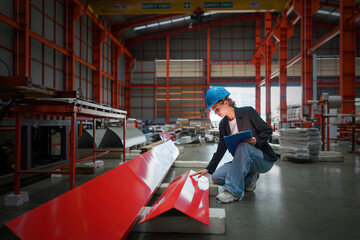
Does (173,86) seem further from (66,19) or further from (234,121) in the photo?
(234,121)

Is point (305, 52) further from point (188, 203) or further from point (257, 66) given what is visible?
point (188, 203)

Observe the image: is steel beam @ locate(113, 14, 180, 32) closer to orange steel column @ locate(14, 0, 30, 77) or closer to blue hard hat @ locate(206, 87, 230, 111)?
orange steel column @ locate(14, 0, 30, 77)

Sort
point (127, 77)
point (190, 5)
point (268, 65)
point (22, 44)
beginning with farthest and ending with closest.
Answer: point (127, 77)
point (268, 65)
point (190, 5)
point (22, 44)

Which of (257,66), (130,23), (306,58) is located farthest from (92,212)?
(257,66)

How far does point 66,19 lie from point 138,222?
13553mm

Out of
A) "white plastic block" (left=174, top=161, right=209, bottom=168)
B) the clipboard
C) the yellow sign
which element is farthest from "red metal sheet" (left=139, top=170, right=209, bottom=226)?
the yellow sign

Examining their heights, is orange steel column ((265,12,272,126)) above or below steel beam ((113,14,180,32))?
below

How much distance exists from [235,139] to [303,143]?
11.0ft

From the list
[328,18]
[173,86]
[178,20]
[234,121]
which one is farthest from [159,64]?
[234,121]

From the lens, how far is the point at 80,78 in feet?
46.6

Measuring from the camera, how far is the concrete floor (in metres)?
1.74

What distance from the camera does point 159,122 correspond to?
2259 centimetres

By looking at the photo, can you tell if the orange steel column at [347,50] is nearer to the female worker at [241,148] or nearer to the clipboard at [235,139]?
the female worker at [241,148]

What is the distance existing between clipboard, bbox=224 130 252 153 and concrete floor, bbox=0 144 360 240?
60cm
